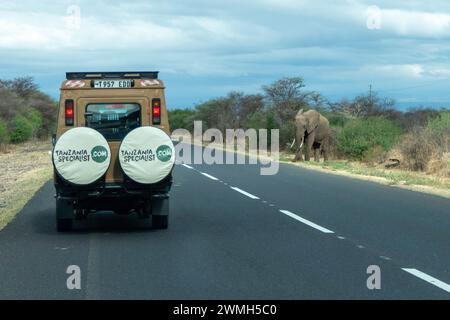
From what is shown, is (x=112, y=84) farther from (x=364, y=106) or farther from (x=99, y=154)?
(x=364, y=106)

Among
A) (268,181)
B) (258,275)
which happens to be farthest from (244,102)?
(258,275)

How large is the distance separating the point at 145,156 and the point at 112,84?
58.6 inches

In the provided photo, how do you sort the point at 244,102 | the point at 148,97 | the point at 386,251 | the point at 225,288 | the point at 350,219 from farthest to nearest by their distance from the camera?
the point at 244,102, the point at 350,219, the point at 148,97, the point at 386,251, the point at 225,288

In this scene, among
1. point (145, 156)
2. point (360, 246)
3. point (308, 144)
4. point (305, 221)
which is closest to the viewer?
point (360, 246)

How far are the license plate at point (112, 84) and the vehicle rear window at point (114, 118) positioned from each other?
0.28 metres

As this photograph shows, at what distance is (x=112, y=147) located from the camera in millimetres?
11992

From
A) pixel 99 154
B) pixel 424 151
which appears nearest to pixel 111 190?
pixel 99 154

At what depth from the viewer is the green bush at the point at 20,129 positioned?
63500 millimetres

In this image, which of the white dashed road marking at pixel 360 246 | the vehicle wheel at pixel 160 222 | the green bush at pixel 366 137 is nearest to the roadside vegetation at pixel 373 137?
the green bush at pixel 366 137

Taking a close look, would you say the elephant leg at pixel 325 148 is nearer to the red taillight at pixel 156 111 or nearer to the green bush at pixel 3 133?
the red taillight at pixel 156 111

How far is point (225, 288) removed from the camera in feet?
26.1

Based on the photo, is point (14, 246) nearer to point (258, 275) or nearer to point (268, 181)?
point (258, 275)
